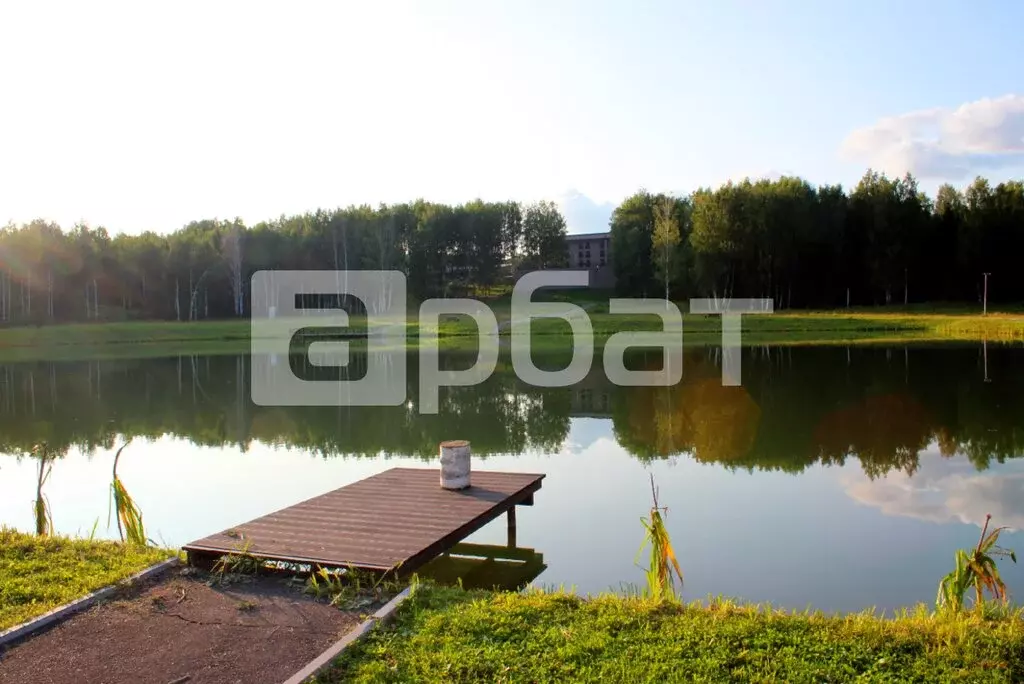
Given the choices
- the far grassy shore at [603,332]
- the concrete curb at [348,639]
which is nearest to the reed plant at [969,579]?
the concrete curb at [348,639]

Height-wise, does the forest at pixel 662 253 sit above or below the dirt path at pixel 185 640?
above

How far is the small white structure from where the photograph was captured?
938 cm

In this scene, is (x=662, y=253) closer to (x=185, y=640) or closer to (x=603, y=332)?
(x=603, y=332)

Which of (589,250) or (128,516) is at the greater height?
(589,250)

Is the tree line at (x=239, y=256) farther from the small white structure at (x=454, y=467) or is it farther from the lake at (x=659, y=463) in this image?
the small white structure at (x=454, y=467)

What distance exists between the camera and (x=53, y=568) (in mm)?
6965

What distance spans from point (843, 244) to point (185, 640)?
5638cm

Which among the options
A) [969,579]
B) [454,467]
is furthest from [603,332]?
[969,579]

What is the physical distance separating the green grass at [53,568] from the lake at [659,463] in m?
1.73

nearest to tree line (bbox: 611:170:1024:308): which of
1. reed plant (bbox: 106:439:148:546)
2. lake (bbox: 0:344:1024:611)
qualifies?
lake (bbox: 0:344:1024:611)

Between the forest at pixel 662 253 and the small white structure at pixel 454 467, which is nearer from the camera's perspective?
the small white structure at pixel 454 467

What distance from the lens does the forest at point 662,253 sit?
53.5 meters

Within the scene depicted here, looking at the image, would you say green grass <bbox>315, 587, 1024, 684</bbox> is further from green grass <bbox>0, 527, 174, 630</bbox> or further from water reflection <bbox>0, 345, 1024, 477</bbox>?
water reflection <bbox>0, 345, 1024, 477</bbox>

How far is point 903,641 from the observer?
493 centimetres
